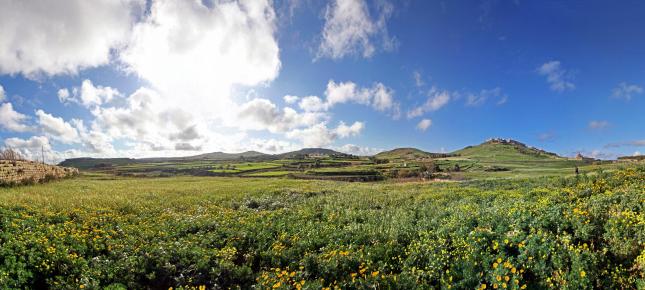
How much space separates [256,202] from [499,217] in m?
18.4

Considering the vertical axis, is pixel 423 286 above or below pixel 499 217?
below

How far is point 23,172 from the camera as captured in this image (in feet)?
113

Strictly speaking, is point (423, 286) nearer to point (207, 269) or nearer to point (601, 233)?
point (601, 233)

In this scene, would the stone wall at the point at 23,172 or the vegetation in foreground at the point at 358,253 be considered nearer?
the vegetation in foreground at the point at 358,253

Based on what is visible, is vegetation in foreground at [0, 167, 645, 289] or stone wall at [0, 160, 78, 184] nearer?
vegetation in foreground at [0, 167, 645, 289]

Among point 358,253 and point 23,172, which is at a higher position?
point 23,172

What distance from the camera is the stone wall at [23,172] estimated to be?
103 ft

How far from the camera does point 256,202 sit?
80.0ft

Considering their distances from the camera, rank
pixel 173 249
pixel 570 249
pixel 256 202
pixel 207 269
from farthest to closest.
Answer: pixel 256 202 < pixel 173 249 < pixel 207 269 < pixel 570 249

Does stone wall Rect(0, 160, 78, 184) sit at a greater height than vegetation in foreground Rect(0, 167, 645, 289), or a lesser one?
greater

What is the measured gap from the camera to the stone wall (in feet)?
103

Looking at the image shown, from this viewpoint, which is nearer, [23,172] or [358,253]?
[358,253]

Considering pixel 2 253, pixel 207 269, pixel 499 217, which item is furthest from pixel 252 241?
pixel 499 217

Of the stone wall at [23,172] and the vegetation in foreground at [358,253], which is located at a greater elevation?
the stone wall at [23,172]
